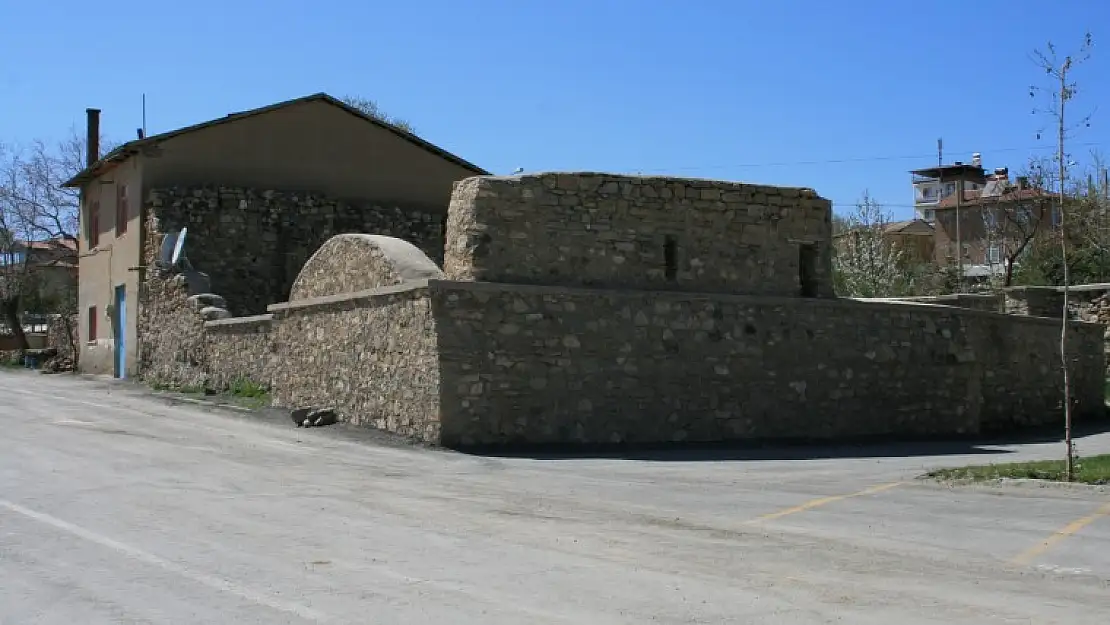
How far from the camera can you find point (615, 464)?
15703mm

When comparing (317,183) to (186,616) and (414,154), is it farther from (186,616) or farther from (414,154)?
(186,616)

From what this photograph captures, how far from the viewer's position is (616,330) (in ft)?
58.0

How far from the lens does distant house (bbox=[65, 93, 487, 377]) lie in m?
29.8

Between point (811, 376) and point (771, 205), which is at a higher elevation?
point (771, 205)

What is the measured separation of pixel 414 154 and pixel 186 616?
90.5 ft

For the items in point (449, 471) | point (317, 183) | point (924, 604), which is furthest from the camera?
point (317, 183)

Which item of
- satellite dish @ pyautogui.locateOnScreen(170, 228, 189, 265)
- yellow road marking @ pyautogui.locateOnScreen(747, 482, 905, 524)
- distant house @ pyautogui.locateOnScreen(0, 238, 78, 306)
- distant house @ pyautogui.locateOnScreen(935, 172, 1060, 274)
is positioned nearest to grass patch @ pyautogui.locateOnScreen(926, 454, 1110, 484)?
yellow road marking @ pyautogui.locateOnScreen(747, 482, 905, 524)

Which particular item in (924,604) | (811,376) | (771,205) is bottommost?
(924,604)

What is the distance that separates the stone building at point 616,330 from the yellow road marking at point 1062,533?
7.49m

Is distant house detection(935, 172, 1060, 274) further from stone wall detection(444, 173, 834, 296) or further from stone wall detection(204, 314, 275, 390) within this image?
stone wall detection(204, 314, 275, 390)

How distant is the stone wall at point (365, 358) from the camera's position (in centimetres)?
1666

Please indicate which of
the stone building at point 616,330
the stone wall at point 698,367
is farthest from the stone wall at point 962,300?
the stone building at point 616,330

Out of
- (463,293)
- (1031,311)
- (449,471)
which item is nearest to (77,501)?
(449,471)

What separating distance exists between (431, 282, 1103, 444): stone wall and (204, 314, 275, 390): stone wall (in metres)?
7.80
